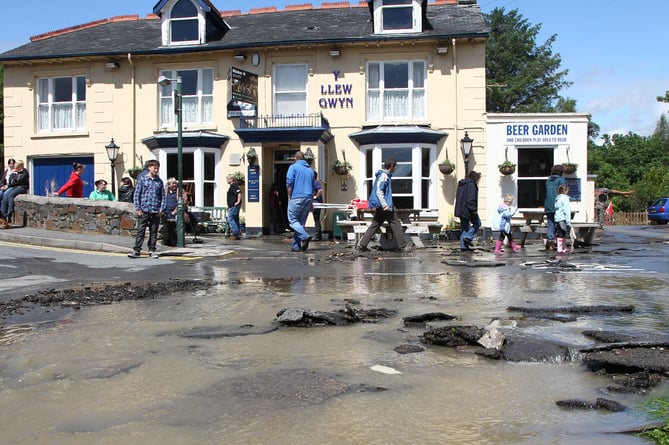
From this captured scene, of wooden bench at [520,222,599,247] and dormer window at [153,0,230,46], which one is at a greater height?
dormer window at [153,0,230,46]

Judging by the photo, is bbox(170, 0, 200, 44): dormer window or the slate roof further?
bbox(170, 0, 200, 44): dormer window

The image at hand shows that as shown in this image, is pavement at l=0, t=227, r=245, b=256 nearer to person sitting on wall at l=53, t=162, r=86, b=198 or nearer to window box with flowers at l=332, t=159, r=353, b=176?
person sitting on wall at l=53, t=162, r=86, b=198

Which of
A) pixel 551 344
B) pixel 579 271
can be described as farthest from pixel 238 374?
pixel 579 271

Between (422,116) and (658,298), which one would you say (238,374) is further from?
(422,116)

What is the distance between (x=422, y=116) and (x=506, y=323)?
1610 centimetres

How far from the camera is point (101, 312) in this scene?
19.7 feet

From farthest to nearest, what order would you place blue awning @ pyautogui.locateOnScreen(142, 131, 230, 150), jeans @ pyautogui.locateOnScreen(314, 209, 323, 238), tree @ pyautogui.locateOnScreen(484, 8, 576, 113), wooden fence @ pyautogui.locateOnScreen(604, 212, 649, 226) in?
tree @ pyautogui.locateOnScreen(484, 8, 576, 113) → wooden fence @ pyautogui.locateOnScreen(604, 212, 649, 226) → blue awning @ pyautogui.locateOnScreen(142, 131, 230, 150) → jeans @ pyautogui.locateOnScreen(314, 209, 323, 238)

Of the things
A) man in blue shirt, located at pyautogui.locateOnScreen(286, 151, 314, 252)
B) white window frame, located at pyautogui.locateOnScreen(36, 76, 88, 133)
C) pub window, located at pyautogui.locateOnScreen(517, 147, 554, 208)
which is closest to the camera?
man in blue shirt, located at pyautogui.locateOnScreen(286, 151, 314, 252)

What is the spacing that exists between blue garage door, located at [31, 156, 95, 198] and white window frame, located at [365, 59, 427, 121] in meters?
10.2

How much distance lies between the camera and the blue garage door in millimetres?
22562

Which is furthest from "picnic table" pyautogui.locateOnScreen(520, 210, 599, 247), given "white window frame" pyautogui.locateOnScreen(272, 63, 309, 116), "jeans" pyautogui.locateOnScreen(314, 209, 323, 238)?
"white window frame" pyautogui.locateOnScreen(272, 63, 309, 116)

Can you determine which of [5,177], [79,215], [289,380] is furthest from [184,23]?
[289,380]

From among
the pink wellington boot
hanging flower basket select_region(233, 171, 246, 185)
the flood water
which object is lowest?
the flood water

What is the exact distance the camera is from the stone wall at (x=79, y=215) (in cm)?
1391
